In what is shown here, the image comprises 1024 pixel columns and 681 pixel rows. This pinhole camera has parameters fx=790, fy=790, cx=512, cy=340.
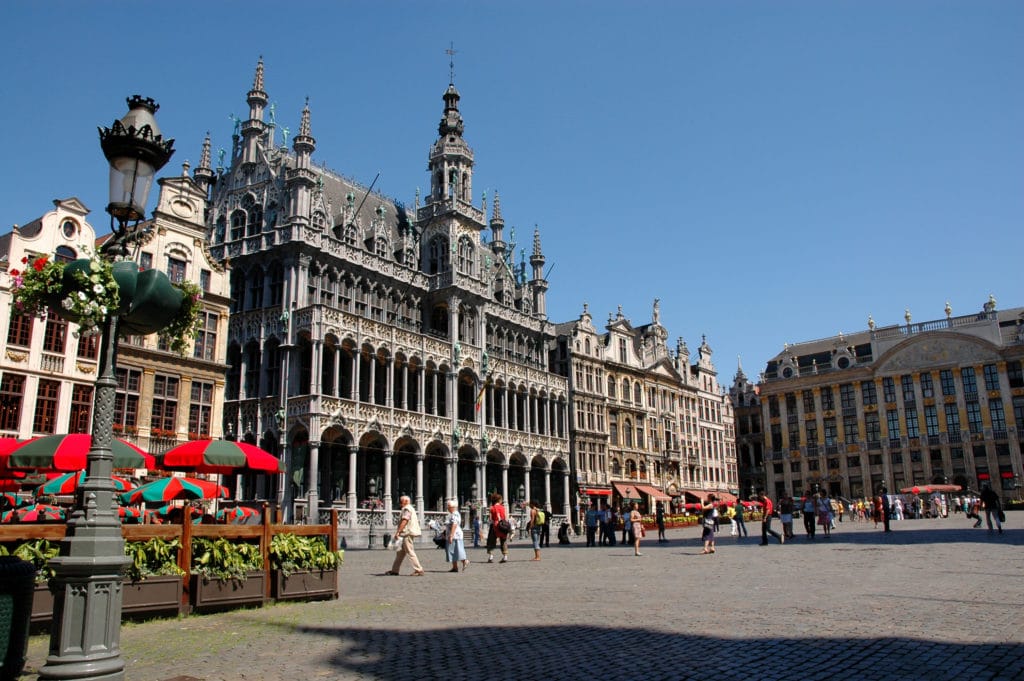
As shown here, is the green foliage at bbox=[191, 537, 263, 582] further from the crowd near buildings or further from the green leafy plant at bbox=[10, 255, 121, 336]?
the crowd near buildings

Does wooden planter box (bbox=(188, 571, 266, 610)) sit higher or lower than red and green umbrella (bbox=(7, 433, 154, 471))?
lower

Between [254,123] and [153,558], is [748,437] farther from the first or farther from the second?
[153,558]

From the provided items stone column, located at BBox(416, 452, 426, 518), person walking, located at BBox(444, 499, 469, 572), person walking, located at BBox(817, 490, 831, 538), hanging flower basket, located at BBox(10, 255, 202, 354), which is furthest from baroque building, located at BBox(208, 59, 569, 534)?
hanging flower basket, located at BBox(10, 255, 202, 354)

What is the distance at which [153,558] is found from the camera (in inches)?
473

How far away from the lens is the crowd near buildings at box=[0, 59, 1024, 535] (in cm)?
3409

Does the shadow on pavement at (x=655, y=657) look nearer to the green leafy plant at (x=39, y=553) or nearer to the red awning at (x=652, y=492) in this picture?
the green leafy plant at (x=39, y=553)

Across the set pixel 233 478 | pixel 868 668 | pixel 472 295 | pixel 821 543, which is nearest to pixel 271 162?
pixel 472 295

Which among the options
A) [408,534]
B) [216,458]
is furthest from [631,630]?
[216,458]

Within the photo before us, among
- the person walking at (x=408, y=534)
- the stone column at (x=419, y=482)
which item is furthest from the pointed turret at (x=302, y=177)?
the person walking at (x=408, y=534)

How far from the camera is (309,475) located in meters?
37.8

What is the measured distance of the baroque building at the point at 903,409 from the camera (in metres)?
76.9

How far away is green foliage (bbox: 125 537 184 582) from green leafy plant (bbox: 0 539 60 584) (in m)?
1.00

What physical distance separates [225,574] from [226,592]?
29cm

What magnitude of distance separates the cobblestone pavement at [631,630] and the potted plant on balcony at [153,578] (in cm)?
35
